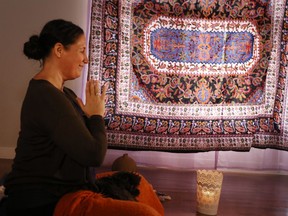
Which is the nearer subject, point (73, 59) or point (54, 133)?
point (54, 133)

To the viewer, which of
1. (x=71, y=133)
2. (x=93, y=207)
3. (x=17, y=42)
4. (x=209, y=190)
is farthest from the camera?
(x=17, y=42)

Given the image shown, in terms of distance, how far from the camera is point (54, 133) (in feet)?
4.29

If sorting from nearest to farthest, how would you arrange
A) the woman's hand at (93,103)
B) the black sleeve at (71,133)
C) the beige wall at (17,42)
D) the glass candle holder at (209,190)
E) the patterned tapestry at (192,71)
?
the black sleeve at (71,133), the woman's hand at (93,103), the glass candle holder at (209,190), the patterned tapestry at (192,71), the beige wall at (17,42)

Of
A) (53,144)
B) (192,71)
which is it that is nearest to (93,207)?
(53,144)

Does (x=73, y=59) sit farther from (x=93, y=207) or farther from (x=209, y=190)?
(x=209, y=190)

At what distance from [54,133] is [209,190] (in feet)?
4.95

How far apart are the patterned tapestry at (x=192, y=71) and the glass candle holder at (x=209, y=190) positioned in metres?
1.16

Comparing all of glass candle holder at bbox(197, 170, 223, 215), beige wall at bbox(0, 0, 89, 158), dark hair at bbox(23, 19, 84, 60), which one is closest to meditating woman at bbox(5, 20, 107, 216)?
dark hair at bbox(23, 19, 84, 60)

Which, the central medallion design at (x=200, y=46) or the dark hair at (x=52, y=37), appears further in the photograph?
the central medallion design at (x=200, y=46)

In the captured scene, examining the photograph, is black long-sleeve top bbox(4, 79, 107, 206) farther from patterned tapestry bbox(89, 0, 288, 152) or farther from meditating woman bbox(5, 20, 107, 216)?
patterned tapestry bbox(89, 0, 288, 152)

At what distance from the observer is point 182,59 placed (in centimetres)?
380

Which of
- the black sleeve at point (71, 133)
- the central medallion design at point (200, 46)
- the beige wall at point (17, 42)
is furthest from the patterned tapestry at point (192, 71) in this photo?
the black sleeve at point (71, 133)

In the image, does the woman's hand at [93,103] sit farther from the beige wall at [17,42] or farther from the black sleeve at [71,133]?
the beige wall at [17,42]

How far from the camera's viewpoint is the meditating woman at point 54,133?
1307 mm
